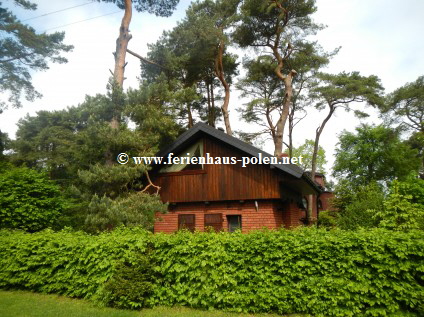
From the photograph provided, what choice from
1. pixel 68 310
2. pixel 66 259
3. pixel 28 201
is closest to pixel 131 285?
pixel 68 310

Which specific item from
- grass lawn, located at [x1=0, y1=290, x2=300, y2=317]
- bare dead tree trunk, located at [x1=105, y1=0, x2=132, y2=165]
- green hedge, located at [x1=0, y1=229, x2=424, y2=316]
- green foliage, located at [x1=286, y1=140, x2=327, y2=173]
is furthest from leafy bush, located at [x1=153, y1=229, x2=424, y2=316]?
green foliage, located at [x1=286, y1=140, x2=327, y2=173]

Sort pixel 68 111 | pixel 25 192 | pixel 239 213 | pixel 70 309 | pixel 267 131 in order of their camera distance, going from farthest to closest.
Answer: pixel 68 111
pixel 267 131
pixel 239 213
pixel 25 192
pixel 70 309

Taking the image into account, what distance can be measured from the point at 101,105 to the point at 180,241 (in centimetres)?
796

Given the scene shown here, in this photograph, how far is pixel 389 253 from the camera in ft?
18.9

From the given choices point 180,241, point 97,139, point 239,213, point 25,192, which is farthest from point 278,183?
point 25,192

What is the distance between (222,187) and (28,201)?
7.40 meters

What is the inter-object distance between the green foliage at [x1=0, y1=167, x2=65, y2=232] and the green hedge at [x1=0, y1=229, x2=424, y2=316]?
3.33m

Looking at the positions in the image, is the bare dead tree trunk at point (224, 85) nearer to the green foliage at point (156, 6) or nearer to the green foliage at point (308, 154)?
the green foliage at point (156, 6)

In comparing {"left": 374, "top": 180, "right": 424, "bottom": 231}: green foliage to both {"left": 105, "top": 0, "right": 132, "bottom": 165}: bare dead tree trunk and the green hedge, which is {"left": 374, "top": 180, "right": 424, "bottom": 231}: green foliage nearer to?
the green hedge

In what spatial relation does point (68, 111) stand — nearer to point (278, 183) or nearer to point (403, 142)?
point (278, 183)

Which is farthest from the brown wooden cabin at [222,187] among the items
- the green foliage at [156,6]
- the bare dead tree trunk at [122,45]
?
the green foliage at [156,6]

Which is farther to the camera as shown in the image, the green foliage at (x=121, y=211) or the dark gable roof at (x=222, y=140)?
the dark gable roof at (x=222, y=140)

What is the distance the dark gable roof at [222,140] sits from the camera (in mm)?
11787

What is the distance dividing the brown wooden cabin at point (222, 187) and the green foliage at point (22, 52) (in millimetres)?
11212
